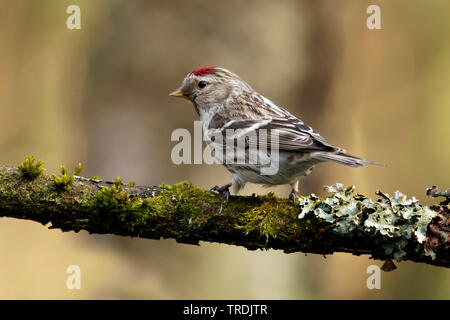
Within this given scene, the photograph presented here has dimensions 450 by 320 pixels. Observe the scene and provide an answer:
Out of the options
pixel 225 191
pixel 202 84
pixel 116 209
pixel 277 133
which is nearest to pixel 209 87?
pixel 202 84

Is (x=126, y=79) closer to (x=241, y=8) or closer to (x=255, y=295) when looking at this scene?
(x=241, y=8)

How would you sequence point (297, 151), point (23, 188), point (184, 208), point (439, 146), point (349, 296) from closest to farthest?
point (23, 188) → point (184, 208) → point (297, 151) → point (349, 296) → point (439, 146)

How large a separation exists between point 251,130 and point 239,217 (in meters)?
0.94

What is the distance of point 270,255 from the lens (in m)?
5.80

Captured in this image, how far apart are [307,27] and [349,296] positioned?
344 centimetres

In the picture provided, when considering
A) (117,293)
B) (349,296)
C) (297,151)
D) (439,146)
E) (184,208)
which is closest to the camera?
(184,208)

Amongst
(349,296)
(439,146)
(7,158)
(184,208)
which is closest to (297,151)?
(184,208)

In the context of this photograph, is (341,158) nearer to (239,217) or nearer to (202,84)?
(239,217)

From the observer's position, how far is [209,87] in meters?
4.83

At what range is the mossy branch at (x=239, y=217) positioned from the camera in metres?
3.25

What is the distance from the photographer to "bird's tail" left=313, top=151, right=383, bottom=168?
138 inches

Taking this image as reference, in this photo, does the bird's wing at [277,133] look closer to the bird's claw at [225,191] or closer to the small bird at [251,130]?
the small bird at [251,130]

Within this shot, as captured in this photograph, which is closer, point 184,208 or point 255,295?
point 184,208

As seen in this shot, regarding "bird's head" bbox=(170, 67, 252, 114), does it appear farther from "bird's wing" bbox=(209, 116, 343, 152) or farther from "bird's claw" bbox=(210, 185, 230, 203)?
"bird's claw" bbox=(210, 185, 230, 203)
